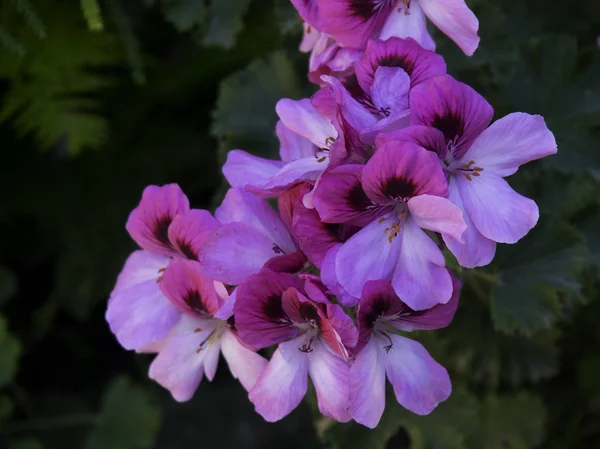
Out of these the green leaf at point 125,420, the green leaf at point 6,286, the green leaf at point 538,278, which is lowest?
the green leaf at point 125,420

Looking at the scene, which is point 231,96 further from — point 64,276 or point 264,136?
point 64,276

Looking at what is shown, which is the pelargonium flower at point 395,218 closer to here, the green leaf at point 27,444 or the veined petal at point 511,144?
the veined petal at point 511,144

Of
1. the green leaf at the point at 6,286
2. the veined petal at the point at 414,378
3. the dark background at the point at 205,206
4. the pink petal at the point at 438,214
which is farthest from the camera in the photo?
the green leaf at the point at 6,286

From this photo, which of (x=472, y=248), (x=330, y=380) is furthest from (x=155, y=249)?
(x=472, y=248)

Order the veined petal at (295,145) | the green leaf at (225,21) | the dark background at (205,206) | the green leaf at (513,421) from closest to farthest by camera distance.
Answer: the veined petal at (295,145), the dark background at (205,206), the green leaf at (225,21), the green leaf at (513,421)

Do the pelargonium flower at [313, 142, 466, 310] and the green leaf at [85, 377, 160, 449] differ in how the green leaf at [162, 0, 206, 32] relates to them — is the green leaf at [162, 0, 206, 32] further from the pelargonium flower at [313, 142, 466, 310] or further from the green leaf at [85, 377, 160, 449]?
the green leaf at [85, 377, 160, 449]

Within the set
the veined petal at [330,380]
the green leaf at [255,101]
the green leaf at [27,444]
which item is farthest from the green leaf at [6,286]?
the veined petal at [330,380]

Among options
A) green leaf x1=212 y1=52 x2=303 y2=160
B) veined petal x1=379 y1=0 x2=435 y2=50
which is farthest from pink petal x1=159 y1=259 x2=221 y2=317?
green leaf x1=212 y1=52 x2=303 y2=160
